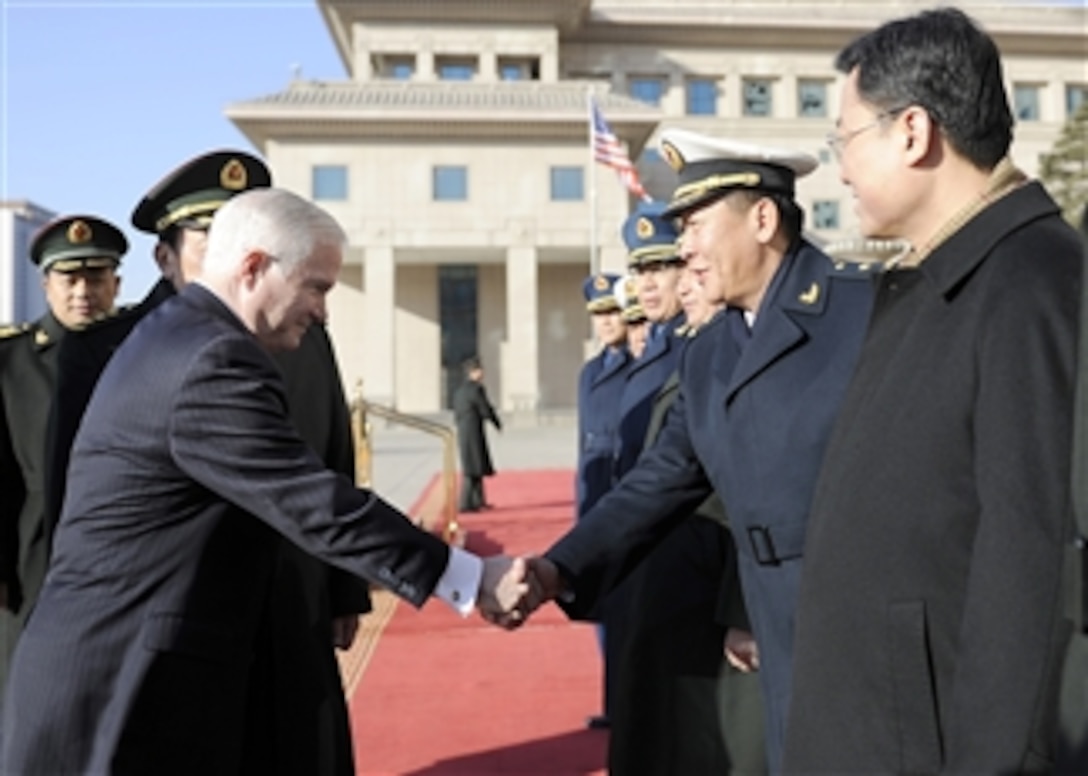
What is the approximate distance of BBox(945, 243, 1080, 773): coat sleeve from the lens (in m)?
1.42

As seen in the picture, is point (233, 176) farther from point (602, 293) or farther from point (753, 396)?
point (602, 293)

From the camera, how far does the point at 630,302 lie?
18.8 feet

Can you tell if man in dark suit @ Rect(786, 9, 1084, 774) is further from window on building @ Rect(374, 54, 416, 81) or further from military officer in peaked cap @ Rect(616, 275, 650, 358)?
window on building @ Rect(374, 54, 416, 81)

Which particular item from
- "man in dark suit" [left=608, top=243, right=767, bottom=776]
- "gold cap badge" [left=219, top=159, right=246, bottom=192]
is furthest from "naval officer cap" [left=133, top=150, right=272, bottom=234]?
"man in dark suit" [left=608, top=243, right=767, bottom=776]

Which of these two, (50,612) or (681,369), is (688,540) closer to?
(681,369)

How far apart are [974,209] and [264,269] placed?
56.3 inches

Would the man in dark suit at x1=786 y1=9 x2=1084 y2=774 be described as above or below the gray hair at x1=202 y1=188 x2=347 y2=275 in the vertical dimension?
below

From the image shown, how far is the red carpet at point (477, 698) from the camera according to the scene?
483cm

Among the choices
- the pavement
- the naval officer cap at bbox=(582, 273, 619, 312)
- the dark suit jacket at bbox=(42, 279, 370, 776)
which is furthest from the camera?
the pavement

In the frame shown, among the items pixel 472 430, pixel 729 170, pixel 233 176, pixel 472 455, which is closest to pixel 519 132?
pixel 472 430

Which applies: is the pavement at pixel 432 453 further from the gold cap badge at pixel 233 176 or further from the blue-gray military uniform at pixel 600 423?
the gold cap badge at pixel 233 176

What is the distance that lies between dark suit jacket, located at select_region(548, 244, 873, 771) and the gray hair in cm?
106

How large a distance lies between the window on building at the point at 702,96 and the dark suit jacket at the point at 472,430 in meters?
31.6

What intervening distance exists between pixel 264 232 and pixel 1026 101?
160ft
